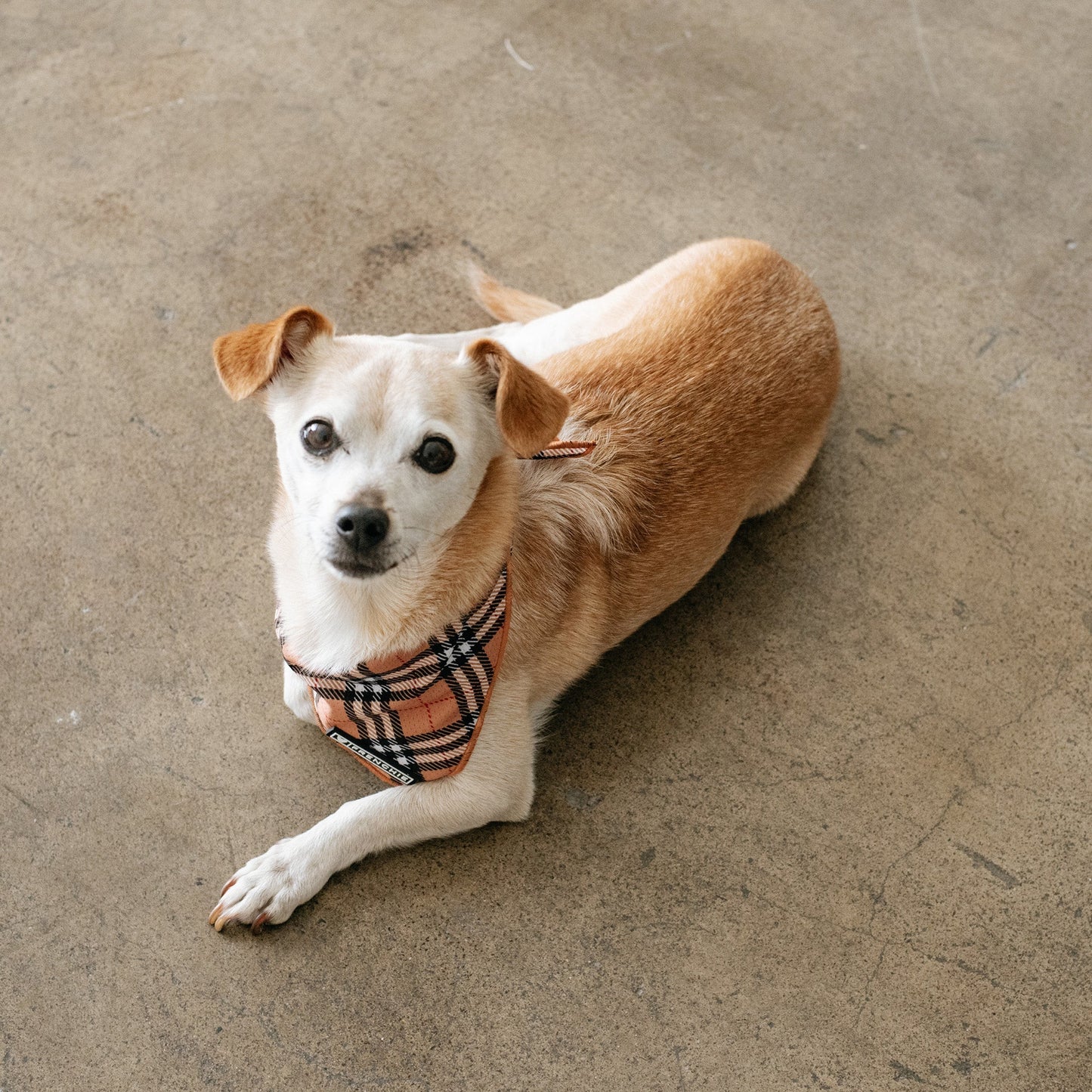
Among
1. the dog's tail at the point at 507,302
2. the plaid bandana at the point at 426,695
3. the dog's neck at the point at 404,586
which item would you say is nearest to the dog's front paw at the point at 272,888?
the plaid bandana at the point at 426,695

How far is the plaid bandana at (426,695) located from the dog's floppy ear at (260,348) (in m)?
0.54

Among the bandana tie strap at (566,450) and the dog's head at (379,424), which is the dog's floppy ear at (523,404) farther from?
the bandana tie strap at (566,450)

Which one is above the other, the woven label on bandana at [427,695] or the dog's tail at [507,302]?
the dog's tail at [507,302]

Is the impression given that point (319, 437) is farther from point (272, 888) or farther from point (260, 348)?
point (272, 888)

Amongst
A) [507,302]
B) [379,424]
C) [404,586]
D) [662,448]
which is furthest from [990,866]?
[507,302]

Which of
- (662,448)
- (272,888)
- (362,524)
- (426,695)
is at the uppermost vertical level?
(362,524)

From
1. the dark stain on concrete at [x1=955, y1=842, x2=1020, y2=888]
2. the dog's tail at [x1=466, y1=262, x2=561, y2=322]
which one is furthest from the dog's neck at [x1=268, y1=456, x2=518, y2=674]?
the dark stain on concrete at [x1=955, y1=842, x2=1020, y2=888]

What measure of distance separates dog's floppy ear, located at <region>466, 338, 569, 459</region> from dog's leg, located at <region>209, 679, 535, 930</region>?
62 cm

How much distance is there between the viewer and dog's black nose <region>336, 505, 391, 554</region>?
1810 millimetres

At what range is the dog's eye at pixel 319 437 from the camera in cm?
188

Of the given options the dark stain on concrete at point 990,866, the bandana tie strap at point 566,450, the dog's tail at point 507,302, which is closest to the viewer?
the bandana tie strap at point 566,450

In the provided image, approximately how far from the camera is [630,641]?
2.68m

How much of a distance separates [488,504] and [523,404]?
25 centimetres

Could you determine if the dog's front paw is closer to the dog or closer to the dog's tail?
the dog
